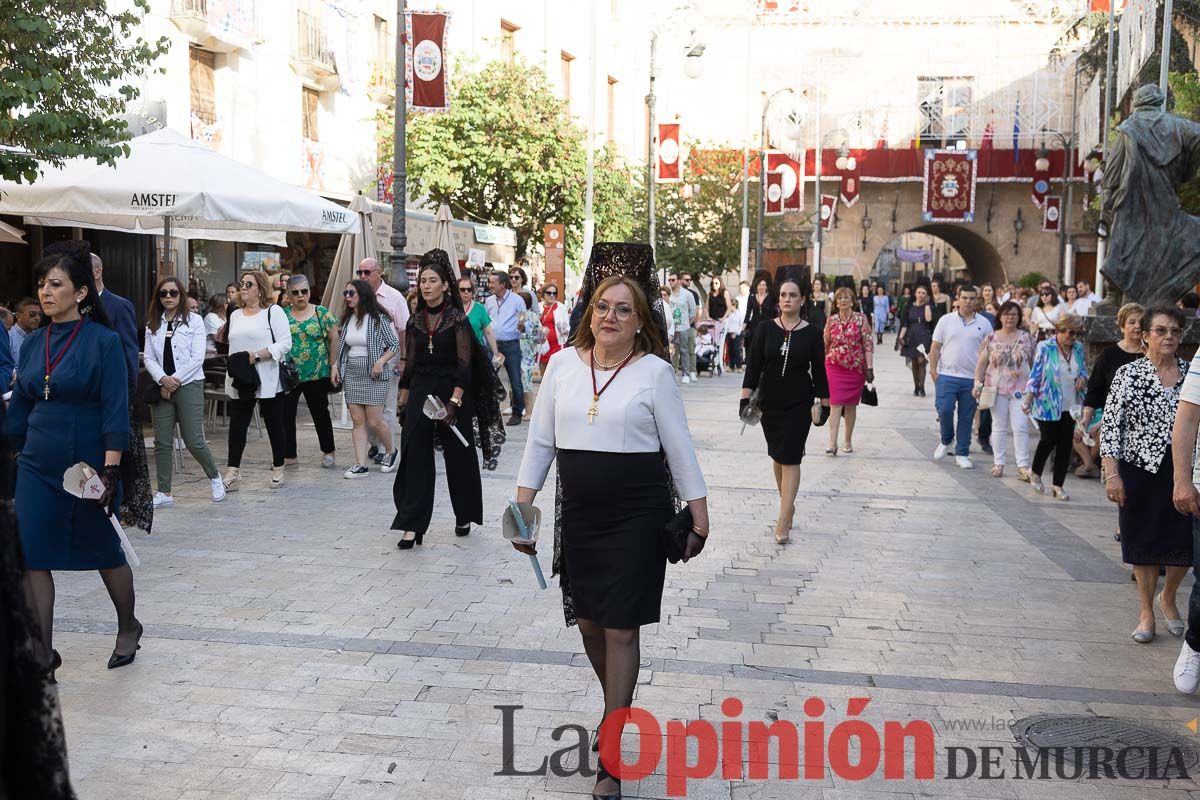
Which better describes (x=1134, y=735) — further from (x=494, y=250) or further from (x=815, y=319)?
(x=494, y=250)

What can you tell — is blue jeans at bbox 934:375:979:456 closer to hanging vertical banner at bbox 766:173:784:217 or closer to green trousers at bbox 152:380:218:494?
green trousers at bbox 152:380:218:494

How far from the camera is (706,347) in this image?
79.7 ft

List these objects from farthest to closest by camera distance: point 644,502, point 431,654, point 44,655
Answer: point 431,654 → point 644,502 → point 44,655

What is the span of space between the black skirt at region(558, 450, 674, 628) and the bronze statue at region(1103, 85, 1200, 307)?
26.7 feet

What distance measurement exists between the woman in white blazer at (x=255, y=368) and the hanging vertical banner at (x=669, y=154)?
18390 mm

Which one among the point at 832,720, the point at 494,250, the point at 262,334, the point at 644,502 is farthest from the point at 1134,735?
the point at 494,250

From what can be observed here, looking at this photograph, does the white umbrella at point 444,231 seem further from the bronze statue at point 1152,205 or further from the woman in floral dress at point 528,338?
the bronze statue at point 1152,205

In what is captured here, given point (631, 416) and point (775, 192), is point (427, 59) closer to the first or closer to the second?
point (631, 416)

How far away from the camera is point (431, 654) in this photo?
579cm

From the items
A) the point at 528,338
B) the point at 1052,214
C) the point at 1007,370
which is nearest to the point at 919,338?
the point at 528,338

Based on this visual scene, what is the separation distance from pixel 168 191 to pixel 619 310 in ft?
25.4

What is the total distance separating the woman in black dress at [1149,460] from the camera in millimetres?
6094

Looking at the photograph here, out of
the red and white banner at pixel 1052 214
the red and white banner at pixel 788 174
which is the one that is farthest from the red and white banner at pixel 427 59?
the red and white banner at pixel 1052 214

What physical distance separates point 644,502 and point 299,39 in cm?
1995
